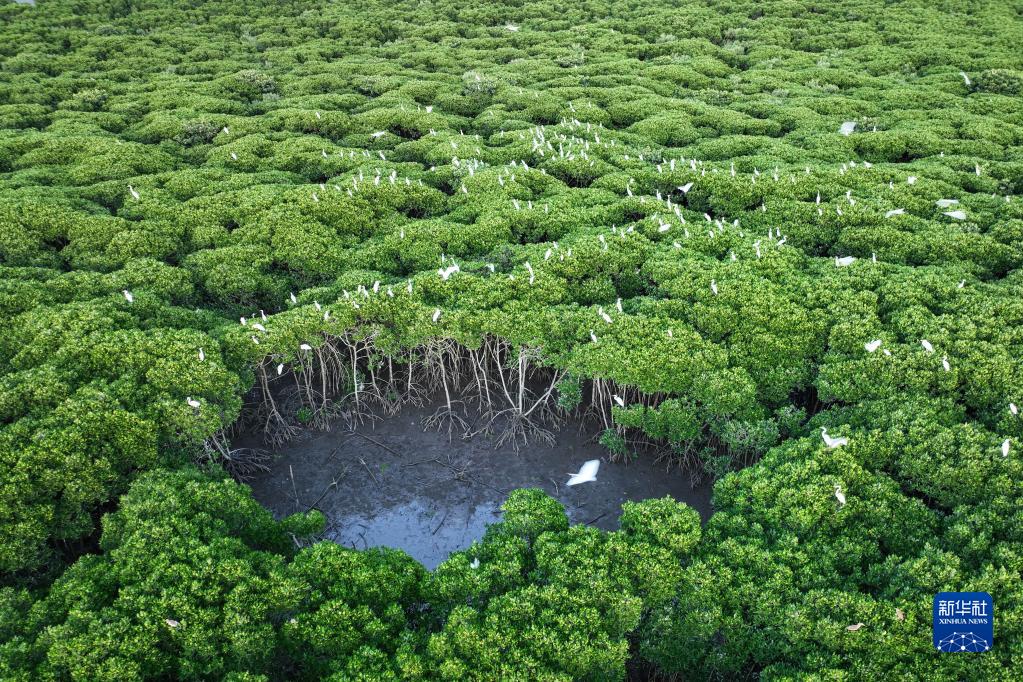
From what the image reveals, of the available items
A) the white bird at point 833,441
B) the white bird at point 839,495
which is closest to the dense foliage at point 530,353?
the white bird at point 839,495

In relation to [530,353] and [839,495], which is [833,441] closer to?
[839,495]

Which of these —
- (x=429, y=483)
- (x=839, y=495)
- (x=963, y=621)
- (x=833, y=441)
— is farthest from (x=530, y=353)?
(x=963, y=621)

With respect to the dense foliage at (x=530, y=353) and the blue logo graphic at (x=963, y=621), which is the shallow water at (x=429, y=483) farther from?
the blue logo graphic at (x=963, y=621)

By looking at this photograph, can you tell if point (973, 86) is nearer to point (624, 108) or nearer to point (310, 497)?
point (624, 108)

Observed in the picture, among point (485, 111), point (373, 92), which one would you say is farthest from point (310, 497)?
point (373, 92)

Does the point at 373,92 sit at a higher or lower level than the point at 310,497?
higher

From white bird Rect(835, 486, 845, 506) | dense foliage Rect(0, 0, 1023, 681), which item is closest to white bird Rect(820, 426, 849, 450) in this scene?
dense foliage Rect(0, 0, 1023, 681)
